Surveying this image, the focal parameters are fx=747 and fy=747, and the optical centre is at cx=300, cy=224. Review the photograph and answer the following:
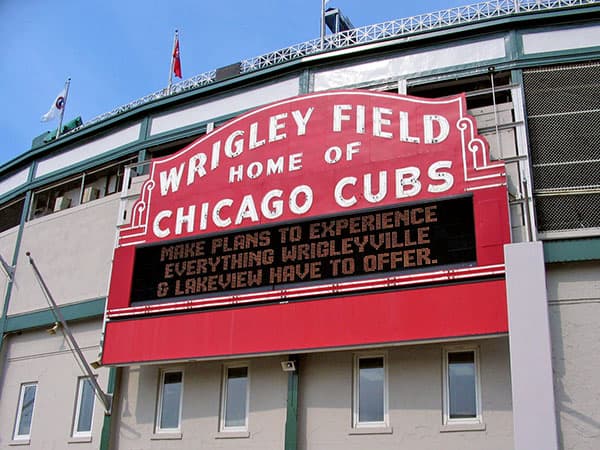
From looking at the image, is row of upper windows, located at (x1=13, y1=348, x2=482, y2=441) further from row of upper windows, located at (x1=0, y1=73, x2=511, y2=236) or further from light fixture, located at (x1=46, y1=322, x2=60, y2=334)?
row of upper windows, located at (x1=0, y1=73, x2=511, y2=236)

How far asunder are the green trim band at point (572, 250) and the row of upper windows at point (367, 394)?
2.13 m

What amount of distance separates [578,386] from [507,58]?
22.1 ft

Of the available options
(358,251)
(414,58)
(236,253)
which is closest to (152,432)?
(236,253)

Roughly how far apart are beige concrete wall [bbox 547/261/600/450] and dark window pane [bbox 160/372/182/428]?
763 cm

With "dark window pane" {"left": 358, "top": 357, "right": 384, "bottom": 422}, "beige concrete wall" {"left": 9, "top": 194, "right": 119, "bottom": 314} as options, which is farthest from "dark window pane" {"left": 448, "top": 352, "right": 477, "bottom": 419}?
"beige concrete wall" {"left": 9, "top": 194, "right": 119, "bottom": 314}

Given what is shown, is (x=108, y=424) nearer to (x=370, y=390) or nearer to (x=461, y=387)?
(x=370, y=390)

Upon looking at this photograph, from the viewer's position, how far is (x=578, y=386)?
39.6 feet

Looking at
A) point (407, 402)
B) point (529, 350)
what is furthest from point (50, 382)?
point (529, 350)

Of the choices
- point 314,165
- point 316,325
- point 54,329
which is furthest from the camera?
point 54,329

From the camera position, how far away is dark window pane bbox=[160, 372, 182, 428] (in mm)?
15531

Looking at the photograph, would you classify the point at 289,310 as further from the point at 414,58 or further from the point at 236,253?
the point at 414,58

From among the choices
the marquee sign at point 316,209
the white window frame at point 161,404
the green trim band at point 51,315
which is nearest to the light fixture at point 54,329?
the green trim band at point 51,315

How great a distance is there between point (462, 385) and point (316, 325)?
9.02 feet

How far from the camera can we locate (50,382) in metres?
18.0
